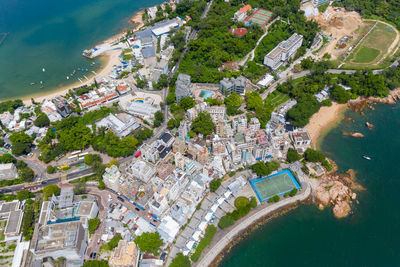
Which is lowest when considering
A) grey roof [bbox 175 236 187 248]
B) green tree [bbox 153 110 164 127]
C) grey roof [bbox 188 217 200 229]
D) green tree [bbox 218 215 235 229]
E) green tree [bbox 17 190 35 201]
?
green tree [bbox 17 190 35 201]

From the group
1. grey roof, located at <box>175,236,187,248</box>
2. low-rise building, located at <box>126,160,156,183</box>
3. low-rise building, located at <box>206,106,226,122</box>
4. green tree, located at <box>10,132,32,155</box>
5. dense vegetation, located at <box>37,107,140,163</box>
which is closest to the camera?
grey roof, located at <box>175,236,187,248</box>

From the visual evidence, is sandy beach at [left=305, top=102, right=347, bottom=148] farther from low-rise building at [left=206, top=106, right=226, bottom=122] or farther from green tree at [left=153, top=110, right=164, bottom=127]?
green tree at [left=153, top=110, right=164, bottom=127]

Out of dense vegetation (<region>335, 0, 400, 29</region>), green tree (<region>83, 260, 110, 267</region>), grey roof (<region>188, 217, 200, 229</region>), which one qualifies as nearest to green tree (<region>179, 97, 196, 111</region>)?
grey roof (<region>188, 217, 200, 229</region>)

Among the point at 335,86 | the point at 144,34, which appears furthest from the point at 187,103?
the point at 144,34

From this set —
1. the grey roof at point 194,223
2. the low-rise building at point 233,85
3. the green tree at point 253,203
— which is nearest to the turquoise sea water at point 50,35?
the low-rise building at point 233,85

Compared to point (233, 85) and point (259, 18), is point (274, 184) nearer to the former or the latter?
point (233, 85)

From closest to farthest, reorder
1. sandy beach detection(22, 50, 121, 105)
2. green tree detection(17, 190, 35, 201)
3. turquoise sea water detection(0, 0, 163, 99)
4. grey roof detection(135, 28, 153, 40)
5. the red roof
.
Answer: green tree detection(17, 190, 35, 201) < sandy beach detection(22, 50, 121, 105) < turquoise sea water detection(0, 0, 163, 99) < grey roof detection(135, 28, 153, 40) < the red roof
